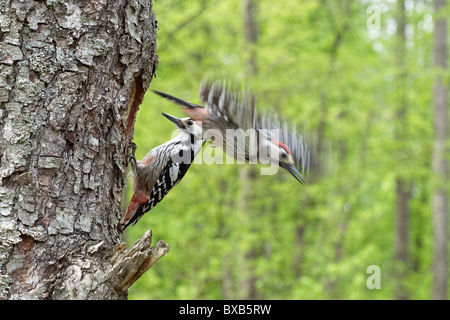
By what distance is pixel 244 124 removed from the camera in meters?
2.85

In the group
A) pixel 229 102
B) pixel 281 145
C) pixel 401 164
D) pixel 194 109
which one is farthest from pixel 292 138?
pixel 401 164

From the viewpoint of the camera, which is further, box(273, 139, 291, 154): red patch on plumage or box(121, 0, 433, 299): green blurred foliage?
box(121, 0, 433, 299): green blurred foliage

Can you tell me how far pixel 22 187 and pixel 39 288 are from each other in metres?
0.43

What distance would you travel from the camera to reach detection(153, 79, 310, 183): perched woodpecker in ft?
8.50

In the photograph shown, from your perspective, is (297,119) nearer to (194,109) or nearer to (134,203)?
(134,203)

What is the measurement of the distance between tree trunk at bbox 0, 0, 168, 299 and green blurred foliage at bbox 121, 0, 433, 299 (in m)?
5.55

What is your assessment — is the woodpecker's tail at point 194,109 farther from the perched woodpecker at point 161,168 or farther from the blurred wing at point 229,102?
Answer: the perched woodpecker at point 161,168

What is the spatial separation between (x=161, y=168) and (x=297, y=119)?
4669 millimetres

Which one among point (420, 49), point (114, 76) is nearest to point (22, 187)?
point (114, 76)

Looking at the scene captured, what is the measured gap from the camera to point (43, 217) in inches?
Result: 86.0

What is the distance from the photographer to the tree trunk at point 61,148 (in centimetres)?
216

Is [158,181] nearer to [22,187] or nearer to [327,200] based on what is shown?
[22,187]

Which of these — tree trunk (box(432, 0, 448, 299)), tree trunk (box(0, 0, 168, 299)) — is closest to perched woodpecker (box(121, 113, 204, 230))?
tree trunk (box(0, 0, 168, 299))

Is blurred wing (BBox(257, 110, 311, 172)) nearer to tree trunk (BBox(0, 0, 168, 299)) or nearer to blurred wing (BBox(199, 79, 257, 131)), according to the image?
blurred wing (BBox(199, 79, 257, 131))
